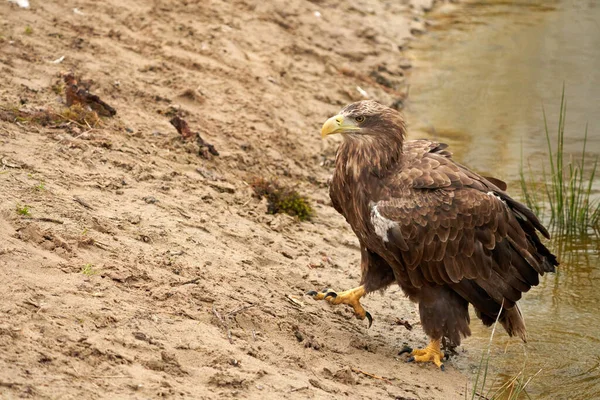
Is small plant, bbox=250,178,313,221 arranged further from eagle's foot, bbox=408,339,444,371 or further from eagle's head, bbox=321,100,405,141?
eagle's foot, bbox=408,339,444,371

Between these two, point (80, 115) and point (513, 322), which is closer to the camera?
point (513, 322)

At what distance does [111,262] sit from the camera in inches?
222

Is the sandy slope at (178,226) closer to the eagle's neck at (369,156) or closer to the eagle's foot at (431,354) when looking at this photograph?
the eagle's foot at (431,354)

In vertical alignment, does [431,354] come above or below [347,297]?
below

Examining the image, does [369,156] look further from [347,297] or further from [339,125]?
[347,297]

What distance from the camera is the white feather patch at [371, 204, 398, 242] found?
5.99 metres

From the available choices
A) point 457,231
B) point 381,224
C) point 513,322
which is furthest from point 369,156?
point 513,322

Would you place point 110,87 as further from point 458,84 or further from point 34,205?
point 458,84

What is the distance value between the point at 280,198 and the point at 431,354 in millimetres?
2335

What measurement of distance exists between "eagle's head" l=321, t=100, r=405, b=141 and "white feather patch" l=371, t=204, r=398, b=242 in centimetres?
62

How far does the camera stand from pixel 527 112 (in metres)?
11.9

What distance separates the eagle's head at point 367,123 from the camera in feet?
20.7

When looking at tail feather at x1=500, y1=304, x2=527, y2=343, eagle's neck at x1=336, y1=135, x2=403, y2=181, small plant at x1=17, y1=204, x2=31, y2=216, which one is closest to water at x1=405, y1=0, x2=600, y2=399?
tail feather at x1=500, y1=304, x2=527, y2=343

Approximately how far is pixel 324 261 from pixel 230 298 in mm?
1838
